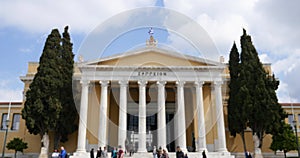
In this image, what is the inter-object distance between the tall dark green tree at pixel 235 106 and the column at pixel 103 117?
1264 cm

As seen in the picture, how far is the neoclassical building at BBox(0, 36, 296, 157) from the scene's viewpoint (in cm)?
2650

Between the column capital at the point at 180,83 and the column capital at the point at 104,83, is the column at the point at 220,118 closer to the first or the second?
the column capital at the point at 180,83

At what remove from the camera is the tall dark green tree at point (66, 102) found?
27109mm

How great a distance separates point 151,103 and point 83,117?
7639 mm

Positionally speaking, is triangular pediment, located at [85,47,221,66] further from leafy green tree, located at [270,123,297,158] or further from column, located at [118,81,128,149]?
leafy green tree, located at [270,123,297,158]

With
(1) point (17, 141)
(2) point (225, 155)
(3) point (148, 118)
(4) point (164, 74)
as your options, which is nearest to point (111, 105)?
(3) point (148, 118)

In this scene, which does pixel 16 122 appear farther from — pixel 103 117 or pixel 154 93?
pixel 154 93

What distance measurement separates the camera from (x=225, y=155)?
84.1 feet

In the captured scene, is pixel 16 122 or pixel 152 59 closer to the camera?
pixel 152 59

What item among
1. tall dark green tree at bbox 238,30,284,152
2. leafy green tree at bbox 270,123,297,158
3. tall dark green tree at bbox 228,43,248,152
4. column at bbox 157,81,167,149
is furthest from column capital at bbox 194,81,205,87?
leafy green tree at bbox 270,123,297,158

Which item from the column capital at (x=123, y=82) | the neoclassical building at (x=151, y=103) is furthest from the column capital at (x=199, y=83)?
the column capital at (x=123, y=82)

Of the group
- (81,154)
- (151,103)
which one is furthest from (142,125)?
(81,154)

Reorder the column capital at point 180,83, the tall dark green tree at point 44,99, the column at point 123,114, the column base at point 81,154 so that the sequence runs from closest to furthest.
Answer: the column base at point 81,154, the tall dark green tree at point 44,99, the column at point 123,114, the column capital at point 180,83

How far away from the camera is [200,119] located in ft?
88.4
